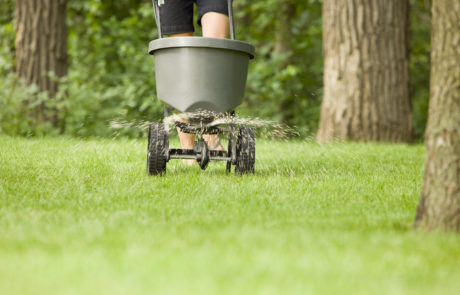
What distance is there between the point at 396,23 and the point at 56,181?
437 centimetres

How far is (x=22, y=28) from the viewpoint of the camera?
743cm

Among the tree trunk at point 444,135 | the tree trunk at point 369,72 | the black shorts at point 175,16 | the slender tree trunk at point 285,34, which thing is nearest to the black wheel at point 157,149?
the black shorts at point 175,16

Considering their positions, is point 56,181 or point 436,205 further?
point 56,181

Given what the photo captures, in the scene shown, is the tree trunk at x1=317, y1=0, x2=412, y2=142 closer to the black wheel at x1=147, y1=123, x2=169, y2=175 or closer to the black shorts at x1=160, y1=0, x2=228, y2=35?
the black shorts at x1=160, y1=0, x2=228, y2=35

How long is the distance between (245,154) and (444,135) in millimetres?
1633

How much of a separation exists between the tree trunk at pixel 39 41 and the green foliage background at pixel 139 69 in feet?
0.66

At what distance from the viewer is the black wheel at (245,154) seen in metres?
3.64

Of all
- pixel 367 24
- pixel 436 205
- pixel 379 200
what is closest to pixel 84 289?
pixel 436 205

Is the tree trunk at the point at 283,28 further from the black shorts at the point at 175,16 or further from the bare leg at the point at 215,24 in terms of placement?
the bare leg at the point at 215,24

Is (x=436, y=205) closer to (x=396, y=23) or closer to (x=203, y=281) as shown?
(x=203, y=281)

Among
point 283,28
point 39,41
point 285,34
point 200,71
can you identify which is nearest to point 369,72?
point 200,71

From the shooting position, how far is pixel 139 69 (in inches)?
384

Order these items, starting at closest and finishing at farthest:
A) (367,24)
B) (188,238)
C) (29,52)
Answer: (188,238), (367,24), (29,52)

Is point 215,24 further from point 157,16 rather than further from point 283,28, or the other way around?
point 283,28
